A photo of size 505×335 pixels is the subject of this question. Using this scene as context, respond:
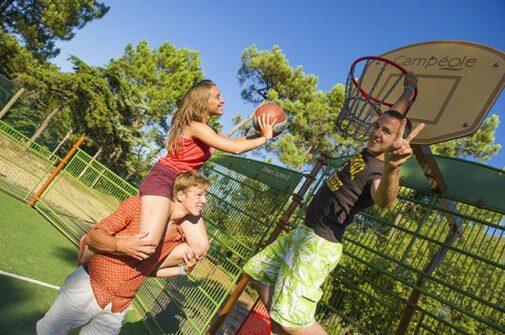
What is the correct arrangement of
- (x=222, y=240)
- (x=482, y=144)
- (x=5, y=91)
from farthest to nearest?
(x=5, y=91) → (x=482, y=144) → (x=222, y=240)

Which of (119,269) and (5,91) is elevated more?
(5,91)

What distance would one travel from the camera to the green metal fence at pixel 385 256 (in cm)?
330

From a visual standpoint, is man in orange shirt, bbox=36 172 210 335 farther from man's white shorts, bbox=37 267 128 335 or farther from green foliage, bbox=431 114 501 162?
green foliage, bbox=431 114 501 162

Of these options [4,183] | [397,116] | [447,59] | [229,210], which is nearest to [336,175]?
[397,116]

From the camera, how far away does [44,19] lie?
2748cm

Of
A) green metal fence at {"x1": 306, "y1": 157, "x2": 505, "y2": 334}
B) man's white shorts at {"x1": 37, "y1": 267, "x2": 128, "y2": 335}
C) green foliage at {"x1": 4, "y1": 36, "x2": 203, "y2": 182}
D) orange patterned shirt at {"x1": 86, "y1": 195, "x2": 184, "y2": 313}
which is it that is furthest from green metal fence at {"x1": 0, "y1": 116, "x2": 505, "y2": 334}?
green foliage at {"x1": 4, "y1": 36, "x2": 203, "y2": 182}

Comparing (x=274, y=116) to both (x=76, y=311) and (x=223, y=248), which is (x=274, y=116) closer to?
(x=76, y=311)

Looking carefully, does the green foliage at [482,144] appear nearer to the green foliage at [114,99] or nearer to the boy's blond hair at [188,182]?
the green foliage at [114,99]

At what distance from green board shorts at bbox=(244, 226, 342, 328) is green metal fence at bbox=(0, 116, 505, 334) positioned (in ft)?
3.09

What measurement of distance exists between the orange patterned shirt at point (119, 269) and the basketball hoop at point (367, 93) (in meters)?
2.49

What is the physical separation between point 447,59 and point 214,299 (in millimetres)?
4166

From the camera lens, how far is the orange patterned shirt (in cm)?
246

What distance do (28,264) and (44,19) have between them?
2807 centimetres

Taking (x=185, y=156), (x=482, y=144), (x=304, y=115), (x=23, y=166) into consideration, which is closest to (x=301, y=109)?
(x=304, y=115)
